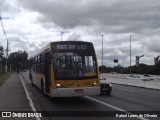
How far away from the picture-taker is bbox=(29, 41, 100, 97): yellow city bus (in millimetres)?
16266

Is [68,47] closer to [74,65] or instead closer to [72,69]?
[74,65]

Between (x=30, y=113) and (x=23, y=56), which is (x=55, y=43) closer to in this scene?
(x=30, y=113)

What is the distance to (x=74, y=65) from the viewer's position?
16.7 metres

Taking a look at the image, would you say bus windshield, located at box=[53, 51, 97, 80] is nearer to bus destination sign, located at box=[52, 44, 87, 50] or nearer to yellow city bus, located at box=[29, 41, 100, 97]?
yellow city bus, located at box=[29, 41, 100, 97]

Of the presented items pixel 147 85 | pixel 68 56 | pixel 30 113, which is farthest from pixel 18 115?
pixel 147 85

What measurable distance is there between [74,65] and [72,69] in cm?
25

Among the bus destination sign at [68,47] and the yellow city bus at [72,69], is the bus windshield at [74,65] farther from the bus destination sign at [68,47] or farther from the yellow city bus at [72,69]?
the bus destination sign at [68,47]

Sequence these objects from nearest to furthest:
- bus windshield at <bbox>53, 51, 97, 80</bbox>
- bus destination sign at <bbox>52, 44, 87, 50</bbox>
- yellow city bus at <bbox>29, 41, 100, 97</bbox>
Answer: yellow city bus at <bbox>29, 41, 100, 97</bbox>, bus windshield at <bbox>53, 51, 97, 80</bbox>, bus destination sign at <bbox>52, 44, 87, 50</bbox>

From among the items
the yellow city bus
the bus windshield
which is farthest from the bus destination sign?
the bus windshield

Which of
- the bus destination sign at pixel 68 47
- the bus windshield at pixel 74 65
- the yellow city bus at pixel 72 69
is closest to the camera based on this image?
the yellow city bus at pixel 72 69

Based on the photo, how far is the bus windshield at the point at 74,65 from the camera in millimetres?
16516

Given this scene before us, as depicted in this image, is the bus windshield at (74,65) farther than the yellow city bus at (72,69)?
Yes

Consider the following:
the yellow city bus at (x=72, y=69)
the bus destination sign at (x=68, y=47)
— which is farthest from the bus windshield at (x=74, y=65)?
the bus destination sign at (x=68, y=47)

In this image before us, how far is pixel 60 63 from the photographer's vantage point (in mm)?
16750
